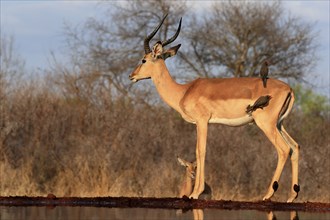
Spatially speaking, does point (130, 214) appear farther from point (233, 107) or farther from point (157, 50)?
point (157, 50)

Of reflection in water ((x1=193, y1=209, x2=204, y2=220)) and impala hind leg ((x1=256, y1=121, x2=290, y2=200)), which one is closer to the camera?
reflection in water ((x1=193, y1=209, x2=204, y2=220))

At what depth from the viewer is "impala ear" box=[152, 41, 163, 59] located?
567 inches

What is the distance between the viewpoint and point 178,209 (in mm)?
12938

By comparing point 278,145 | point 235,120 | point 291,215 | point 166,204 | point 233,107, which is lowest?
point 291,215

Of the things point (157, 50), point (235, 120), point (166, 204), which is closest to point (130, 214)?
point (166, 204)

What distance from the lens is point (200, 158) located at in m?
14.0

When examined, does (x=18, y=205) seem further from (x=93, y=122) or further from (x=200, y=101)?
(x=93, y=122)

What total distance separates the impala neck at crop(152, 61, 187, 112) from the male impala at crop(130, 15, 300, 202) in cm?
14

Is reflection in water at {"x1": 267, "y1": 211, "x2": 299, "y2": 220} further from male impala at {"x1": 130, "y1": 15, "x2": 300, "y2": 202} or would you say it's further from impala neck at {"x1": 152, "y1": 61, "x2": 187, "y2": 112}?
impala neck at {"x1": 152, "y1": 61, "x2": 187, "y2": 112}

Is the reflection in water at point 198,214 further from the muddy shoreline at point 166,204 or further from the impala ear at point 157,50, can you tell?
the impala ear at point 157,50

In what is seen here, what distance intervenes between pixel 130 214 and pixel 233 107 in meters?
2.88

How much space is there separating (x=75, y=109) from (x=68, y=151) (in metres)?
1.51

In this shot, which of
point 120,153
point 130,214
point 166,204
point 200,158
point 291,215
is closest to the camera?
point 130,214

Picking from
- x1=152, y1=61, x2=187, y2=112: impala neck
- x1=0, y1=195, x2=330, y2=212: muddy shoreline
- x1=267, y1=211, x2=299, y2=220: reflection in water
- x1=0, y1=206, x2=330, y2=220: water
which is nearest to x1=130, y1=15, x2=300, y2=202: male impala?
x1=152, y1=61, x2=187, y2=112: impala neck
